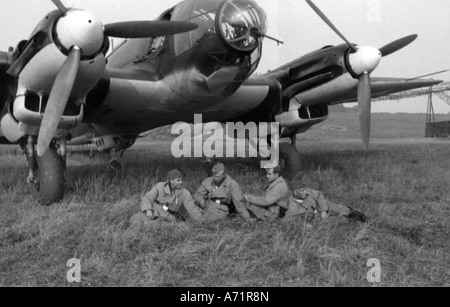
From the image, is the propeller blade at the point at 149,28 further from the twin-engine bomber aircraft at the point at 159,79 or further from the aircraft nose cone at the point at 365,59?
the aircraft nose cone at the point at 365,59

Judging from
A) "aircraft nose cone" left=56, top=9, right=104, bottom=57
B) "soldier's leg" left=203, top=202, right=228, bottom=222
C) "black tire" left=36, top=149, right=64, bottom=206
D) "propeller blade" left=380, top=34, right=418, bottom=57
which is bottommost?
"soldier's leg" left=203, top=202, right=228, bottom=222

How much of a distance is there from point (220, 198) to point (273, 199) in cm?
65

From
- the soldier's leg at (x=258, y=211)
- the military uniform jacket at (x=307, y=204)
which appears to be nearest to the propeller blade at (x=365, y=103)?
the military uniform jacket at (x=307, y=204)

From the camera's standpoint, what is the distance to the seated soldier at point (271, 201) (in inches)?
196

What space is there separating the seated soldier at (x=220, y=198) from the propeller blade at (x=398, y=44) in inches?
171

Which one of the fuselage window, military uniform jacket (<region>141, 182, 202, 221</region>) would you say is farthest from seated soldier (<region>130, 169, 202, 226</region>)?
the fuselage window

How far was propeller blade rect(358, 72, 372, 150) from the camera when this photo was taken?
706 centimetres

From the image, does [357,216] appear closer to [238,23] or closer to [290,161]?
[238,23]

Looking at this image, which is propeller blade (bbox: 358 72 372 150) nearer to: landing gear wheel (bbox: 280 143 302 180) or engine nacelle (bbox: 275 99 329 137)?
engine nacelle (bbox: 275 99 329 137)

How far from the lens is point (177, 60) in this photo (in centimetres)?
638

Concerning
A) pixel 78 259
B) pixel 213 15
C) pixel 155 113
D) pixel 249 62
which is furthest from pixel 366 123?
pixel 78 259

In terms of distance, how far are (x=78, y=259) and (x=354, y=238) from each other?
2611 mm

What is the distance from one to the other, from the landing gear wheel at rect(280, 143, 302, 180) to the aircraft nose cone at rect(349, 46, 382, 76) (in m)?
2.09

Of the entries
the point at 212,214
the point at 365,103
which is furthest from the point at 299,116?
the point at 212,214
